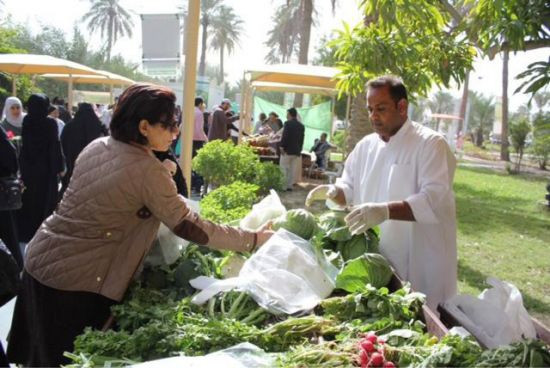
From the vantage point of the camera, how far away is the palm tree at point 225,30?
58438mm

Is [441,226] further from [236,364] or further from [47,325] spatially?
[47,325]

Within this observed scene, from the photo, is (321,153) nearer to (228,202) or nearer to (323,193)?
(228,202)

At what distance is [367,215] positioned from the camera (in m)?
2.64

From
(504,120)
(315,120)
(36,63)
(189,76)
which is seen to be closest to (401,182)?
(189,76)

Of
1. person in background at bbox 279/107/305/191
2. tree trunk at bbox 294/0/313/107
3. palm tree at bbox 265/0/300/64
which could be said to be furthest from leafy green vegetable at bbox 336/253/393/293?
palm tree at bbox 265/0/300/64

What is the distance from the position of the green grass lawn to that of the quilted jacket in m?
4.48

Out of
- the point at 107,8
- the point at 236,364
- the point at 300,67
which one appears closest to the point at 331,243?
the point at 236,364

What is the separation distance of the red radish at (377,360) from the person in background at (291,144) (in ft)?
32.9

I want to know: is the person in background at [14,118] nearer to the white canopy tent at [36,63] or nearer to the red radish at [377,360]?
the white canopy tent at [36,63]

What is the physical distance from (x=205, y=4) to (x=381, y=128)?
5662 centimetres

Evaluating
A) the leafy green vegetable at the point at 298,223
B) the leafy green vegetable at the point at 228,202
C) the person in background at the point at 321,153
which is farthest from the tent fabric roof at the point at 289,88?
the leafy green vegetable at the point at 298,223

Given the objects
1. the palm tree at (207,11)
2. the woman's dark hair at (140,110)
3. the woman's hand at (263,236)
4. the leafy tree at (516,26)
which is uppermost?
the palm tree at (207,11)

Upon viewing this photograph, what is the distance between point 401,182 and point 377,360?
1540 mm

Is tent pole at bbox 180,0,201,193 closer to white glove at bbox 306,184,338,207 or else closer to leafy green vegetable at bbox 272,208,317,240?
white glove at bbox 306,184,338,207
